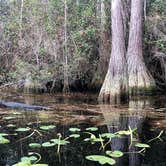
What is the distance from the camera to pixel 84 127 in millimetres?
6859

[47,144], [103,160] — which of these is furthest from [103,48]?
[103,160]

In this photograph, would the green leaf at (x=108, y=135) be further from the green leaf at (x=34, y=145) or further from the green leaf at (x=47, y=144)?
the green leaf at (x=34, y=145)

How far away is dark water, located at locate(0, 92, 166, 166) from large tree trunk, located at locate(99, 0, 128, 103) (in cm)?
67

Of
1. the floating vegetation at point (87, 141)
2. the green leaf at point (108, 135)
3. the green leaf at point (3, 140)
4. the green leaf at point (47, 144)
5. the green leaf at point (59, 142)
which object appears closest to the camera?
the floating vegetation at point (87, 141)

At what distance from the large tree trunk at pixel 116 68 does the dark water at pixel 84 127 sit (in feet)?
2.18

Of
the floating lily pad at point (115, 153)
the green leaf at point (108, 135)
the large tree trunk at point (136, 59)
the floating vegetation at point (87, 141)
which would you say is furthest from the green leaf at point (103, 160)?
the large tree trunk at point (136, 59)

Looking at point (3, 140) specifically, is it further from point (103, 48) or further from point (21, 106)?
point (103, 48)

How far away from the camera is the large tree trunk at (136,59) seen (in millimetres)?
11867

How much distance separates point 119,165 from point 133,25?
8.56 metres

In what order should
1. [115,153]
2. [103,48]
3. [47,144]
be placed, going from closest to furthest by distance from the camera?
[115,153], [47,144], [103,48]

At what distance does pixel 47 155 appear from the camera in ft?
16.6

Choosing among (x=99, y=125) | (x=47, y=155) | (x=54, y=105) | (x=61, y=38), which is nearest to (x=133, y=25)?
(x=61, y=38)

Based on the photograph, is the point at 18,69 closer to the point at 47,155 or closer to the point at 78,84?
the point at 78,84

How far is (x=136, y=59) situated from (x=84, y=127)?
579 centimetres
